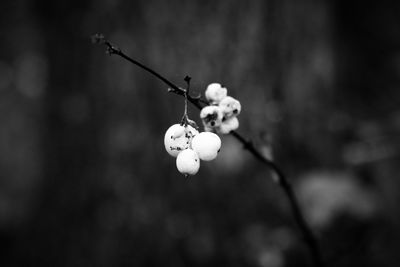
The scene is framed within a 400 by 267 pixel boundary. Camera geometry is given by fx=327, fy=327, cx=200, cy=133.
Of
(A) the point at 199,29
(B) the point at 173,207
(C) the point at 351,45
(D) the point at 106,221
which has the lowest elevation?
(D) the point at 106,221

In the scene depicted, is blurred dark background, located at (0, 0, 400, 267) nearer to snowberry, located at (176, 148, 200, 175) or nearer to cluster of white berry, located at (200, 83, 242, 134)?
cluster of white berry, located at (200, 83, 242, 134)

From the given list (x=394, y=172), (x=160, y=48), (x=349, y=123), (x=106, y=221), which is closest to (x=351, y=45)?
(x=349, y=123)

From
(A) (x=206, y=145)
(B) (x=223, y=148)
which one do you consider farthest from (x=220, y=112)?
(B) (x=223, y=148)

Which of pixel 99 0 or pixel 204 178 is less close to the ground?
pixel 99 0

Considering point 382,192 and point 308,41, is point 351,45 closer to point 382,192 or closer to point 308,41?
point 308,41

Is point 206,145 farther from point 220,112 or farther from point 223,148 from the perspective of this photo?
point 223,148

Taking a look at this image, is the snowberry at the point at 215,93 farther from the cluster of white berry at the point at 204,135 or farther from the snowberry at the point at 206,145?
the snowberry at the point at 206,145

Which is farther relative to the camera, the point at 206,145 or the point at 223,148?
the point at 223,148
